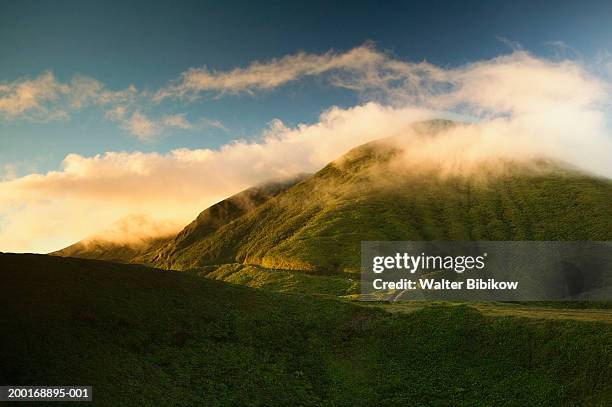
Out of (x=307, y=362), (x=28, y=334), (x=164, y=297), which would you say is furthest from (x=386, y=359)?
(x=28, y=334)

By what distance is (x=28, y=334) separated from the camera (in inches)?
1550

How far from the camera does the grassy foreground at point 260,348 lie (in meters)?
38.7

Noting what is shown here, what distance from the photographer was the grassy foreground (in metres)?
38.7

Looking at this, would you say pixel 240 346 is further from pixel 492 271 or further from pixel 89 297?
pixel 492 271
